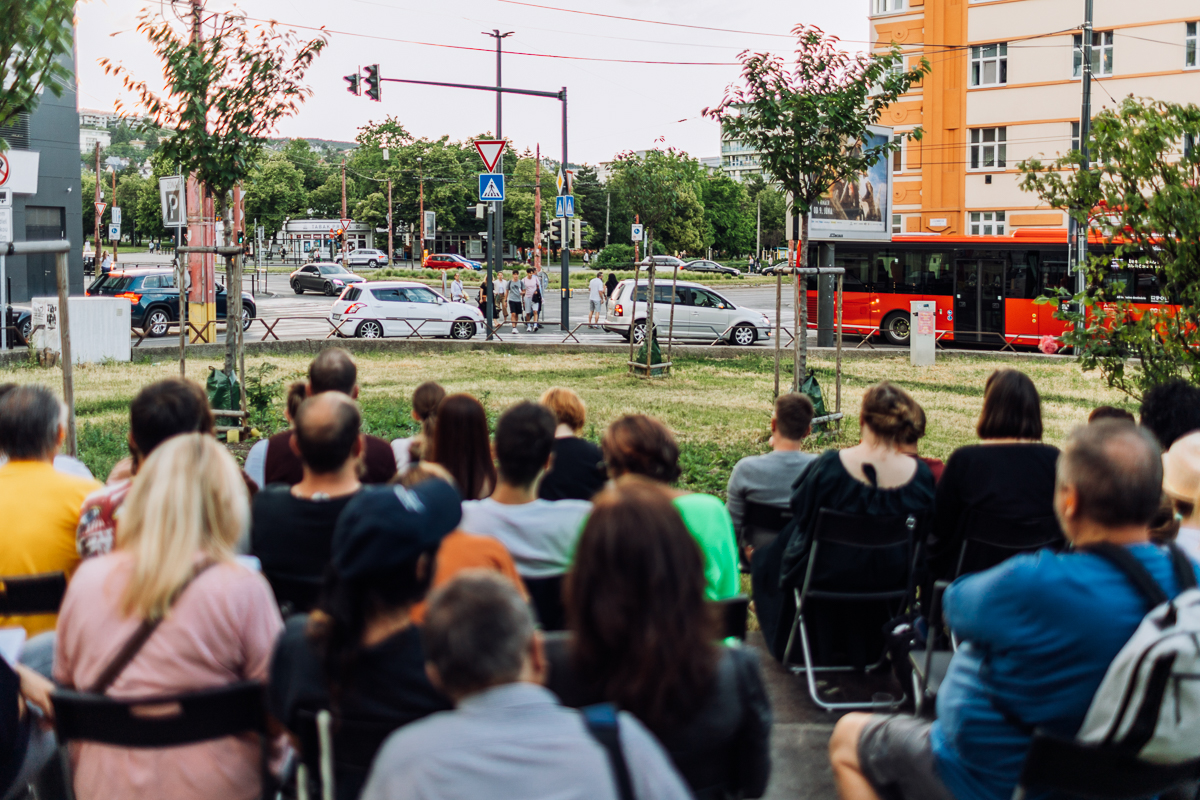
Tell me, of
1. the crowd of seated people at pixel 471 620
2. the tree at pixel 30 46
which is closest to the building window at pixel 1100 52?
the tree at pixel 30 46

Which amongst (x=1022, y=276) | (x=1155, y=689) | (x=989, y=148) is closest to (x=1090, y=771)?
(x=1155, y=689)

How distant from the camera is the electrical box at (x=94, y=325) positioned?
1933cm

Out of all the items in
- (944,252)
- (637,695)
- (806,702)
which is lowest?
(806,702)

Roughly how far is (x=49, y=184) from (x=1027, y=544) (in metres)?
39.4

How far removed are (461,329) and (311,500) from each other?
24.1m

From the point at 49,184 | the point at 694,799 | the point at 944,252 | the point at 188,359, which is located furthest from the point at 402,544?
the point at 49,184

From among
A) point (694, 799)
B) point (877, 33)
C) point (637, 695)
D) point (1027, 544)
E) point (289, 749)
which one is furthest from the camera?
point (877, 33)

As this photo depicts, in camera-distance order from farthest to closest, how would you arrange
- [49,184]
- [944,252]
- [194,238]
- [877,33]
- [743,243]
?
[743,243] < [877,33] < [49,184] < [944,252] < [194,238]

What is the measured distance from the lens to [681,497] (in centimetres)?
375

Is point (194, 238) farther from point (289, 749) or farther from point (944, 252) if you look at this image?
point (289, 749)

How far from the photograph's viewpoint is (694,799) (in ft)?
8.36

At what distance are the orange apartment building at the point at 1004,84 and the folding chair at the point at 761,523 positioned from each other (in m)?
38.6

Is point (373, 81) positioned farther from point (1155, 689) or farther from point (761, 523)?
point (1155, 689)

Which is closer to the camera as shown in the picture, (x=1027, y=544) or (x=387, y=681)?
(x=387, y=681)
